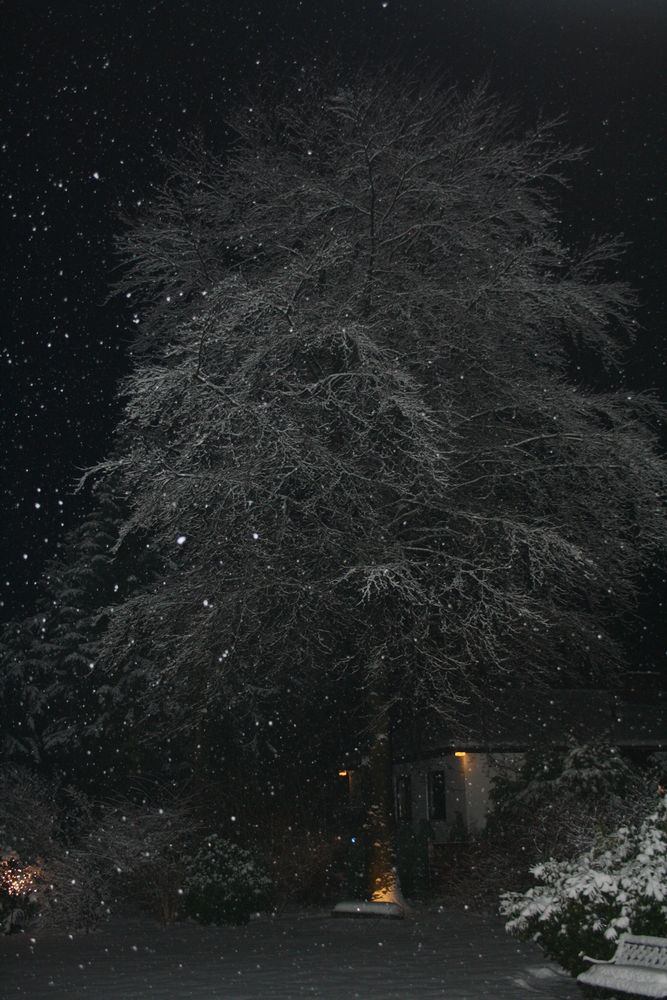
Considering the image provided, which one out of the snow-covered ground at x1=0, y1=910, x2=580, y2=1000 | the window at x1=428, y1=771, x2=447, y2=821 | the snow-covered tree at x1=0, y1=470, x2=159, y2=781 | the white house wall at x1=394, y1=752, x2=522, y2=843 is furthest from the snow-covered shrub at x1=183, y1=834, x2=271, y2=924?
the snow-covered tree at x1=0, y1=470, x2=159, y2=781

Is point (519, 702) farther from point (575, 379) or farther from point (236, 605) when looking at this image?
point (236, 605)

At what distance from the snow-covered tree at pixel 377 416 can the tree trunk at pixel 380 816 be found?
0.04 meters

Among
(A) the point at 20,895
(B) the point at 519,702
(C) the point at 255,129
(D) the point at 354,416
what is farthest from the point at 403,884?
(C) the point at 255,129

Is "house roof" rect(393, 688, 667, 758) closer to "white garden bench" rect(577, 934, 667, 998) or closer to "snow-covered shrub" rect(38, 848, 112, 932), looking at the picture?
"snow-covered shrub" rect(38, 848, 112, 932)

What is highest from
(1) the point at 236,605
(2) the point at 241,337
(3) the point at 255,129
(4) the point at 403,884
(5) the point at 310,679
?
(3) the point at 255,129

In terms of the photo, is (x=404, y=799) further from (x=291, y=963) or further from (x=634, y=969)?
(x=634, y=969)

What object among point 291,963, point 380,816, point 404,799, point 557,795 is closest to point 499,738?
point 404,799

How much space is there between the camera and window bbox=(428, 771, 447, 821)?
27.5 meters

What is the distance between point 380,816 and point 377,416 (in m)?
6.08

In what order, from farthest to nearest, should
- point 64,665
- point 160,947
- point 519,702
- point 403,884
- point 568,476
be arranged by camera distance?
point 64,665 < point 519,702 < point 403,884 < point 568,476 < point 160,947

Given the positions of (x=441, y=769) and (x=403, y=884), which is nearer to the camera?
(x=403, y=884)

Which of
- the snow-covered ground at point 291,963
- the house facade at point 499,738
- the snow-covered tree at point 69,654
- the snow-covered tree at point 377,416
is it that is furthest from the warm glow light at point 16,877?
the snow-covered tree at point 69,654

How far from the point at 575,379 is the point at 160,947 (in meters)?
11.4

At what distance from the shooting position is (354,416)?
14172mm
